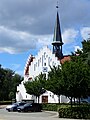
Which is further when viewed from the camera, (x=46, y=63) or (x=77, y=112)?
(x=46, y=63)

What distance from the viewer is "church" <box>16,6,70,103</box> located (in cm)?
7012

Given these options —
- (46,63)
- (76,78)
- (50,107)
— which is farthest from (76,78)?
(46,63)

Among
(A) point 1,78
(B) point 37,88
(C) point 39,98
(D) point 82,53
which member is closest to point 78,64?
(D) point 82,53

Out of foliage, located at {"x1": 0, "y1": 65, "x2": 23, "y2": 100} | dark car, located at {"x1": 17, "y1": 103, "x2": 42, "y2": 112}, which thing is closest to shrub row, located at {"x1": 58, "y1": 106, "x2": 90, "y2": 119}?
dark car, located at {"x1": 17, "y1": 103, "x2": 42, "y2": 112}

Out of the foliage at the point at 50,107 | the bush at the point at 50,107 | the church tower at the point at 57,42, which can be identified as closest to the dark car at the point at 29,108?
the foliage at the point at 50,107

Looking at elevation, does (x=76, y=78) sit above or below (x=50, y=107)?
above

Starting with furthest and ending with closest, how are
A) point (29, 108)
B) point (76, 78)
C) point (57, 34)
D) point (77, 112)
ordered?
1. point (57, 34)
2. point (29, 108)
3. point (76, 78)
4. point (77, 112)

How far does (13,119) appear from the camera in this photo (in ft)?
108

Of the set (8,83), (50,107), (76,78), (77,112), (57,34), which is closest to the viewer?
(77,112)

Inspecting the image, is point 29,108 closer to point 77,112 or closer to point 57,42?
point 77,112

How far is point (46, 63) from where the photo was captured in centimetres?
7300

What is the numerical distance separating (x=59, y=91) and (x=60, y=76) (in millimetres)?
1703

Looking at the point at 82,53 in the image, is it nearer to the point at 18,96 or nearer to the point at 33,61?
the point at 33,61

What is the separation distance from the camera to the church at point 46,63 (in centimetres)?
7012
